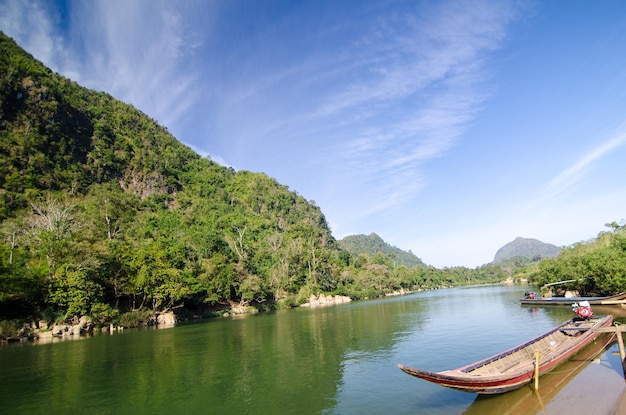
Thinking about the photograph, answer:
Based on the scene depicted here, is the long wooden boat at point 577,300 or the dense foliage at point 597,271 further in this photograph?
the dense foliage at point 597,271

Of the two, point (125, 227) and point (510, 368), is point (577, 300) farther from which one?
point (125, 227)

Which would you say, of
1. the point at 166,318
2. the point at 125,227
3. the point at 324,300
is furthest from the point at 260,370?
the point at 125,227

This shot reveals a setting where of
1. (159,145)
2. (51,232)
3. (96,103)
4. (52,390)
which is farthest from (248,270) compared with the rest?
(96,103)

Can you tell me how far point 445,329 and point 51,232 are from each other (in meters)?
40.9

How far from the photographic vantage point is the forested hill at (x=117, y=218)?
36281 millimetres

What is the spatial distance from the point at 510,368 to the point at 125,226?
7439 cm

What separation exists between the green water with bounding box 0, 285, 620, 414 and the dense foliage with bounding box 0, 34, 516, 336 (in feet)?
32.3

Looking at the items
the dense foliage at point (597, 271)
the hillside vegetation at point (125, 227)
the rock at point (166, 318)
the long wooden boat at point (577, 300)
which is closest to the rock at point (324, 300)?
the hillside vegetation at point (125, 227)

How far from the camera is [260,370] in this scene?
17.8 meters

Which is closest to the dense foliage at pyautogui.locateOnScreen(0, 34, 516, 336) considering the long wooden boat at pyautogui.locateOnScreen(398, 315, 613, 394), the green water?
the green water

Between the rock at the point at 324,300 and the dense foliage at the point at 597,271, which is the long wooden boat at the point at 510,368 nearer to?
the dense foliage at the point at 597,271

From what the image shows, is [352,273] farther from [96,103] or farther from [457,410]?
[96,103]

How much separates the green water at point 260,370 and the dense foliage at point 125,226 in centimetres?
985

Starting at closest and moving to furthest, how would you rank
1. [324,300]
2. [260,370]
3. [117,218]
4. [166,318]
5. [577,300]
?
1. [260,370]
2. [577,300]
3. [166,318]
4. [117,218]
5. [324,300]
